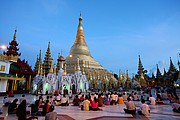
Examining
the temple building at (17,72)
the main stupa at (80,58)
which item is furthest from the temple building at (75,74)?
the temple building at (17,72)

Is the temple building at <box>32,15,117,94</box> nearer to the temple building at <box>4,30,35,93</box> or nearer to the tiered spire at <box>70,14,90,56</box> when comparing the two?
the tiered spire at <box>70,14,90,56</box>

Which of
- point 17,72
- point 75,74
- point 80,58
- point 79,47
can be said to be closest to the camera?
point 17,72

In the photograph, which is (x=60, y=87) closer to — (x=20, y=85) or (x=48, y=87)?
(x=48, y=87)

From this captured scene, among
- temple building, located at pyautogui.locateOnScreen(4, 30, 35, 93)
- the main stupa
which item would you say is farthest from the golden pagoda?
temple building, located at pyautogui.locateOnScreen(4, 30, 35, 93)

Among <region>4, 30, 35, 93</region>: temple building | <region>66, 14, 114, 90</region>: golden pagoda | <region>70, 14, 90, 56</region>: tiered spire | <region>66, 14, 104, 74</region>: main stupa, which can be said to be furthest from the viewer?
<region>70, 14, 90, 56</region>: tiered spire

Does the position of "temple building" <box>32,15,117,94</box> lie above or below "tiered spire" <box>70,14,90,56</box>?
below

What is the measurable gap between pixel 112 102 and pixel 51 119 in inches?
329

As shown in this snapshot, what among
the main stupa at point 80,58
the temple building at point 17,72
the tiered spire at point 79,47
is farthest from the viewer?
the tiered spire at point 79,47

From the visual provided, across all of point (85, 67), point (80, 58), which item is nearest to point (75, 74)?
point (85, 67)

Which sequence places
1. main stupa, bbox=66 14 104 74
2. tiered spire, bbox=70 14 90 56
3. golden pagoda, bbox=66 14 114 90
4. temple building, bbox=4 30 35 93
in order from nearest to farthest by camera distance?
temple building, bbox=4 30 35 93, golden pagoda, bbox=66 14 114 90, main stupa, bbox=66 14 104 74, tiered spire, bbox=70 14 90 56

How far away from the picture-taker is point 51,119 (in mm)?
4566

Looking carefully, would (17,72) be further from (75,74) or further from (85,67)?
(85,67)

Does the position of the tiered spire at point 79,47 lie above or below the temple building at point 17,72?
above

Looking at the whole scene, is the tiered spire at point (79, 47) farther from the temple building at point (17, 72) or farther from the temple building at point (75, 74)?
the temple building at point (17, 72)
